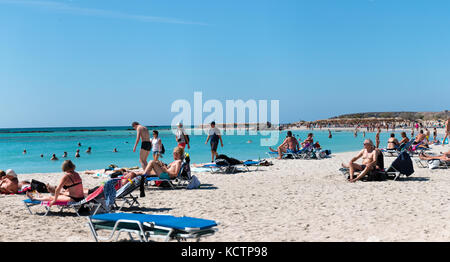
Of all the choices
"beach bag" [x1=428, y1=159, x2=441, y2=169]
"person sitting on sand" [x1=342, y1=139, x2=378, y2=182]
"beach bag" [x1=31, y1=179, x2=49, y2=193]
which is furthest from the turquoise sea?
"beach bag" [x1=31, y1=179, x2=49, y2=193]

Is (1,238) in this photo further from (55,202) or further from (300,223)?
(300,223)

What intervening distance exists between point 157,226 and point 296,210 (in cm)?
308

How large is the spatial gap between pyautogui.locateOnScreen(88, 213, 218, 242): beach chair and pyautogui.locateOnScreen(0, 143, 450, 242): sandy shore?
71 cm

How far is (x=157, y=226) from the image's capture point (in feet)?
14.0

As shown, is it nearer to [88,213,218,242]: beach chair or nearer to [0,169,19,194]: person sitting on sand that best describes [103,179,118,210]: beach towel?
[88,213,218,242]: beach chair

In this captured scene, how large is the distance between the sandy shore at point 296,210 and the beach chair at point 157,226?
71 cm

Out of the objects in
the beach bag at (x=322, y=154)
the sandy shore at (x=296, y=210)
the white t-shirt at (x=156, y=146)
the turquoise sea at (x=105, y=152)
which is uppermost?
the white t-shirt at (x=156, y=146)

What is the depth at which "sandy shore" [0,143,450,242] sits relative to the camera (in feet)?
17.3

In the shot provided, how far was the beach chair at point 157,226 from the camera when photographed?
4.18 meters

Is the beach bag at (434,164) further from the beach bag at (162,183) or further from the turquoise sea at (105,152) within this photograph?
the turquoise sea at (105,152)

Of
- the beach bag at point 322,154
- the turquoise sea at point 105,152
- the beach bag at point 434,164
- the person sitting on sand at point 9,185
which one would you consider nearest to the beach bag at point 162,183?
the person sitting on sand at point 9,185

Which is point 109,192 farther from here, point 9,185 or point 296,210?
point 9,185
